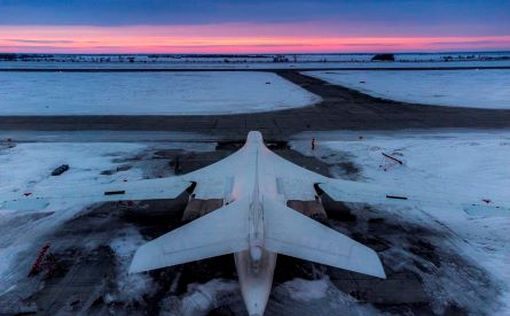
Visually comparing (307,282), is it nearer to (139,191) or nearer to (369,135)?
(139,191)

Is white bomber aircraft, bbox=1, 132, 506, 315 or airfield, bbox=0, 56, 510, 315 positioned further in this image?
airfield, bbox=0, 56, 510, 315

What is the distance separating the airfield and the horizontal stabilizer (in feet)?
10.2

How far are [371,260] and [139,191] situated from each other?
1111 cm

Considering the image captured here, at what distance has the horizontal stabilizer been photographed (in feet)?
32.2

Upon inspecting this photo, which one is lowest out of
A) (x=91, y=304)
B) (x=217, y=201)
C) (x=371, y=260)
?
(x=91, y=304)

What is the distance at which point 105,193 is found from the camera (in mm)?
17234

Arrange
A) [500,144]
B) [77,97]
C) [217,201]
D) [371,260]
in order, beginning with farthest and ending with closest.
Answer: [77,97] → [500,144] → [217,201] → [371,260]

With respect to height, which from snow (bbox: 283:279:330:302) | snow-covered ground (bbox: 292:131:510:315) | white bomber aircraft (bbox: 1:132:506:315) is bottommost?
snow (bbox: 283:279:330:302)

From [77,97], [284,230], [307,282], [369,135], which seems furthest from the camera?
[77,97]

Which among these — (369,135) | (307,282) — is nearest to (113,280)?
(307,282)

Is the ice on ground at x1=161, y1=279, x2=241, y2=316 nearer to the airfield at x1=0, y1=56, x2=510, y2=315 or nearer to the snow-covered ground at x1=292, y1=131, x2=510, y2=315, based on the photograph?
the airfield at x1=0, y1=56, x2=510, y2=315

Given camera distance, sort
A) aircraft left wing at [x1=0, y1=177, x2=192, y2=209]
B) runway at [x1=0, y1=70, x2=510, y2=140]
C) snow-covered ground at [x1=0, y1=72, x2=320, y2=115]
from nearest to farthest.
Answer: aircraft left wing at [x1=0, y1=177, x2=192, y2=209]
runway at [x1=0, y1=70, x2=510, y2=140]
snow-covered ground at [x1=0, y1=72, x2=320, y2=115]

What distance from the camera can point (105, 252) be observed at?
15969 millimetres

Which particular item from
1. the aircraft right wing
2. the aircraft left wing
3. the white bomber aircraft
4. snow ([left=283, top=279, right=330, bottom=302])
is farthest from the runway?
the white bomber aircraft
